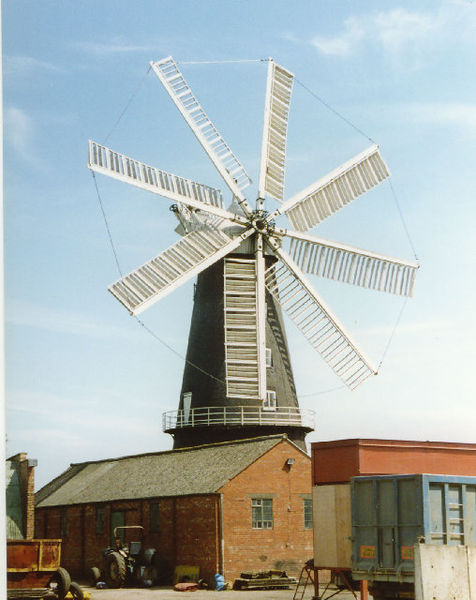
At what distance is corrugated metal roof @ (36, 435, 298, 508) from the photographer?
31.3m

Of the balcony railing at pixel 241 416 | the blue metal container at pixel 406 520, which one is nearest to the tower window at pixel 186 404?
the balcony railing at pixel 241 416

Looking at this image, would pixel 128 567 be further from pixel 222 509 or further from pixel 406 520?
pixel 406 520

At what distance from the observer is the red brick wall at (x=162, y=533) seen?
2989 cm

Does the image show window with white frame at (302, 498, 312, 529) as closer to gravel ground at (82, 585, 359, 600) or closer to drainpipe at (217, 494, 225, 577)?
gravel ground at (82, 585, 359, 600)

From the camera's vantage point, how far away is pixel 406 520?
661 inches

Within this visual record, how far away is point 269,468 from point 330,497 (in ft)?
35.2

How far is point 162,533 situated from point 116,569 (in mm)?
2918

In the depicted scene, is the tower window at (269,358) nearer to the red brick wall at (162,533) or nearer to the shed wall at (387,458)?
the red brick wall at (162,533)

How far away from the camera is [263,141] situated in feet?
97.8

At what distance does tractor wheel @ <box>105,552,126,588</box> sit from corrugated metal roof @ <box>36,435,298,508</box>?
3188 mm

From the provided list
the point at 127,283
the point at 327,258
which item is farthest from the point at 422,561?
the point at 327,258

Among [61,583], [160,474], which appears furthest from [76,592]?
[160,474]

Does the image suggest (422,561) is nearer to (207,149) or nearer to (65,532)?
(207,149)

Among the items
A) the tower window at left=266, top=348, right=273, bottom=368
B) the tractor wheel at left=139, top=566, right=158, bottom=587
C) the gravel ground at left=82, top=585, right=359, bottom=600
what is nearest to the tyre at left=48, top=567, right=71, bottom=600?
the gravel ground at left=82, top=585, right=359, bottom=600
